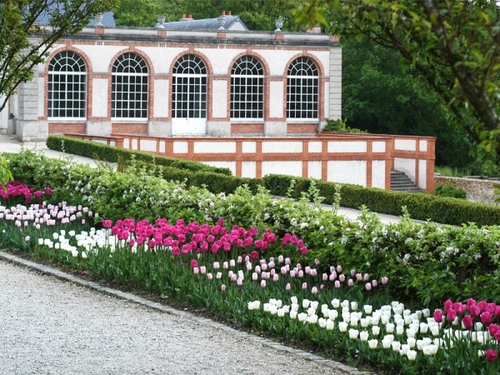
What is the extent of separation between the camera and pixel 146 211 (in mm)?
13367

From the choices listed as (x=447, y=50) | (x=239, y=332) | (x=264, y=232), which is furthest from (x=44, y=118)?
(x=447, y=50)

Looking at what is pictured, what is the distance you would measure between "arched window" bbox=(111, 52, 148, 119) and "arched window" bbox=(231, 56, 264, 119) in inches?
143

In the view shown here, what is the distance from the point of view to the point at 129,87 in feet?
127

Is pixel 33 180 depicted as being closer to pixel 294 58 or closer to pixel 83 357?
pixel 83 357

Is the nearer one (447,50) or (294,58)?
(447,50)

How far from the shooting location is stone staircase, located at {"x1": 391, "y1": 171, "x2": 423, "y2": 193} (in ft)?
105

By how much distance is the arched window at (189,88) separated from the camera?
39625 mm

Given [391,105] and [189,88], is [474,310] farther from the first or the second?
[391,105]

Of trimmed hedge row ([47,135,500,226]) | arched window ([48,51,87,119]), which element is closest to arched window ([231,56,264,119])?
arched window ([48,51,87,119])

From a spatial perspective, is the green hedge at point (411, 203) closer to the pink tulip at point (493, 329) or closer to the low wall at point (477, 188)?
the pink tulip at point (493, 329)

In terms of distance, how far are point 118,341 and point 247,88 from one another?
32.9 meters

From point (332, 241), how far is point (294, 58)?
31110mm

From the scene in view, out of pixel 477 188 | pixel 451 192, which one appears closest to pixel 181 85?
pixel 477 188

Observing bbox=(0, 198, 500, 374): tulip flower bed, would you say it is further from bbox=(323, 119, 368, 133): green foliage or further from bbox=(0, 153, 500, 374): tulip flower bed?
bbox=(323, 119, 368, 133): green foliage
